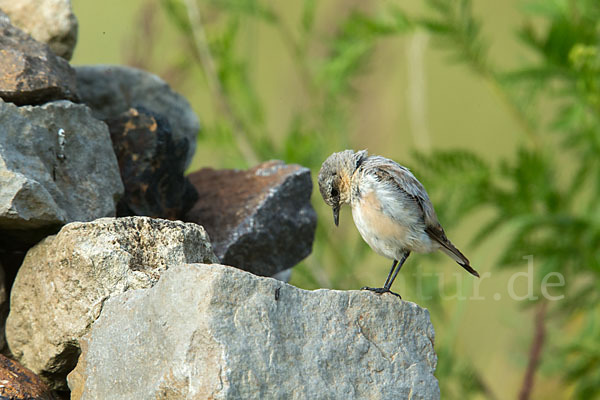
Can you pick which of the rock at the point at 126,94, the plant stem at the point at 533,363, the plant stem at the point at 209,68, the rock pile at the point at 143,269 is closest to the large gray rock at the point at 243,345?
the rock pile at the point at 143,269

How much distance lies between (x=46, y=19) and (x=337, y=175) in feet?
4.52

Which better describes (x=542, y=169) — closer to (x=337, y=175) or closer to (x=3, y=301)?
(x=337, y=175)

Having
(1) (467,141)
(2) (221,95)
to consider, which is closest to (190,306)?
(2) (221,95)

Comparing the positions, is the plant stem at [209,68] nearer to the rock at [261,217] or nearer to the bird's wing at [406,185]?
the rock at [261,217]

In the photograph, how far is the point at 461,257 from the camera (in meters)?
2.65

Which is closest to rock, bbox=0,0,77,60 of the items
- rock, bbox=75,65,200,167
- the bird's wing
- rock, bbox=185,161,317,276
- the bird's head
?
rock, bbox=75,65,200,167

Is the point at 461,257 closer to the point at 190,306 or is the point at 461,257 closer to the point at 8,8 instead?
the point at 190,306

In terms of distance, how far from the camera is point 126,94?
3.10 meters

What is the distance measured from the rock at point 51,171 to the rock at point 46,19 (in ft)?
1.59

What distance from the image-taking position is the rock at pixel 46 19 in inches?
110

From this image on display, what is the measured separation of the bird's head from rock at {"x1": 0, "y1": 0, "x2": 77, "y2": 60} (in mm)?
1245

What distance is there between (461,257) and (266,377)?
3.85 ft

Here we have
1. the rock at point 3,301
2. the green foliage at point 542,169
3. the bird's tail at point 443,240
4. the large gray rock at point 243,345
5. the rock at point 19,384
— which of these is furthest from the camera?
the green foliage at point 542,169

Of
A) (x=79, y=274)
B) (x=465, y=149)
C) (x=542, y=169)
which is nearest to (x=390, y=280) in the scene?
(x=79, y=274)
